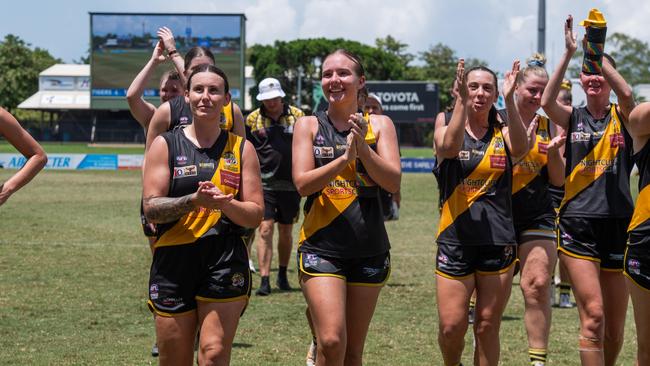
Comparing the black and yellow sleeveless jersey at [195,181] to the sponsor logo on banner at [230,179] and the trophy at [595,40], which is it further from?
the trophy at [595,40]

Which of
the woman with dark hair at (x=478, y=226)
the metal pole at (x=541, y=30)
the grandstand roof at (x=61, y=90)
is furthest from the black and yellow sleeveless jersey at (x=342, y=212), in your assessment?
the grandstand roof at (x=61, y=90)

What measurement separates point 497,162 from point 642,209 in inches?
42.4

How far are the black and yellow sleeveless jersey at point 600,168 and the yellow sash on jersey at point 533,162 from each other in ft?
1.67

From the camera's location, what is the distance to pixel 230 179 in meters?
5.34

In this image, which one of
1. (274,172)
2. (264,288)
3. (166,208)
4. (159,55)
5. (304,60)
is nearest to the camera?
(166,208)

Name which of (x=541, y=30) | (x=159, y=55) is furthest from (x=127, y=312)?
(x=541, y=30)

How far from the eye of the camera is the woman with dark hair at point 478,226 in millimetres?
6242

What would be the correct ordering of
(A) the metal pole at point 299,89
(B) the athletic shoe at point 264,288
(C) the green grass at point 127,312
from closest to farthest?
(C) the green grass at point 127,312
(B) the athletic shoe at point 264,288
(A) the metal pole at point 299,89

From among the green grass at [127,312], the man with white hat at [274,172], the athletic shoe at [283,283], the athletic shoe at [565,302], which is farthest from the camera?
the athletic shoe at [283,283]

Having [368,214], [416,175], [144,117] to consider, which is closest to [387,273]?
[368,214]

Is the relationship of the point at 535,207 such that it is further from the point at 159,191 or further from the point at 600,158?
the point at 159,191

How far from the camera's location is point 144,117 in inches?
297

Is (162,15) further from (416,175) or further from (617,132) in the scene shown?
(617,132)

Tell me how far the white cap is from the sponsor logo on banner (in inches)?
226
